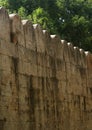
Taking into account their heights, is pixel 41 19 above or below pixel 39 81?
above

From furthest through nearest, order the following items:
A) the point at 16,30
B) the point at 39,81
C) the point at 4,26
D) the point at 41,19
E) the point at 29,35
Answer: the point at 41,19 → the point at 39,81 → the point at 29,35 → the point at 16,30 → the point at 4,26

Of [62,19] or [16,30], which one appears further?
[62,19]

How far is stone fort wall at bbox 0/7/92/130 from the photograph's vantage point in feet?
25.5

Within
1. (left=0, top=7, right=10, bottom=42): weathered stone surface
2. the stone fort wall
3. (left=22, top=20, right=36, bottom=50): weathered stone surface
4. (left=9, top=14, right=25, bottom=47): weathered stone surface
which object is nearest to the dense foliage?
the stone fort wall

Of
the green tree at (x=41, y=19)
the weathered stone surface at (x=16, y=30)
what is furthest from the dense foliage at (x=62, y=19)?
the weathered stone surface at (x=16, y=30)

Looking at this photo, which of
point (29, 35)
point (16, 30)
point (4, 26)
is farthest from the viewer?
point (29, 35)

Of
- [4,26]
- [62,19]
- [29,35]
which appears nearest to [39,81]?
[29,35]

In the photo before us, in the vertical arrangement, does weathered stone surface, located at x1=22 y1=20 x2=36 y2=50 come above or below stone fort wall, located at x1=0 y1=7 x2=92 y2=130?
above

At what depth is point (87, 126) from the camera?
12.0 metres

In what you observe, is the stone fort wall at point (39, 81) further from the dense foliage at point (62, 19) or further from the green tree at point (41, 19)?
the dense foliage at point (62, 19)

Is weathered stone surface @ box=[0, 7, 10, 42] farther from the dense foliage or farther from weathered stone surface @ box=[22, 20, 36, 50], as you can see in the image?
the dense foliage

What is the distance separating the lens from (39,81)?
907cm

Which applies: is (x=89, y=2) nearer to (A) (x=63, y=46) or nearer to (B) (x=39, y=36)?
(A) (x=63, y=46)

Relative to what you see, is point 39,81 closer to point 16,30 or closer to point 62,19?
point 16,30
